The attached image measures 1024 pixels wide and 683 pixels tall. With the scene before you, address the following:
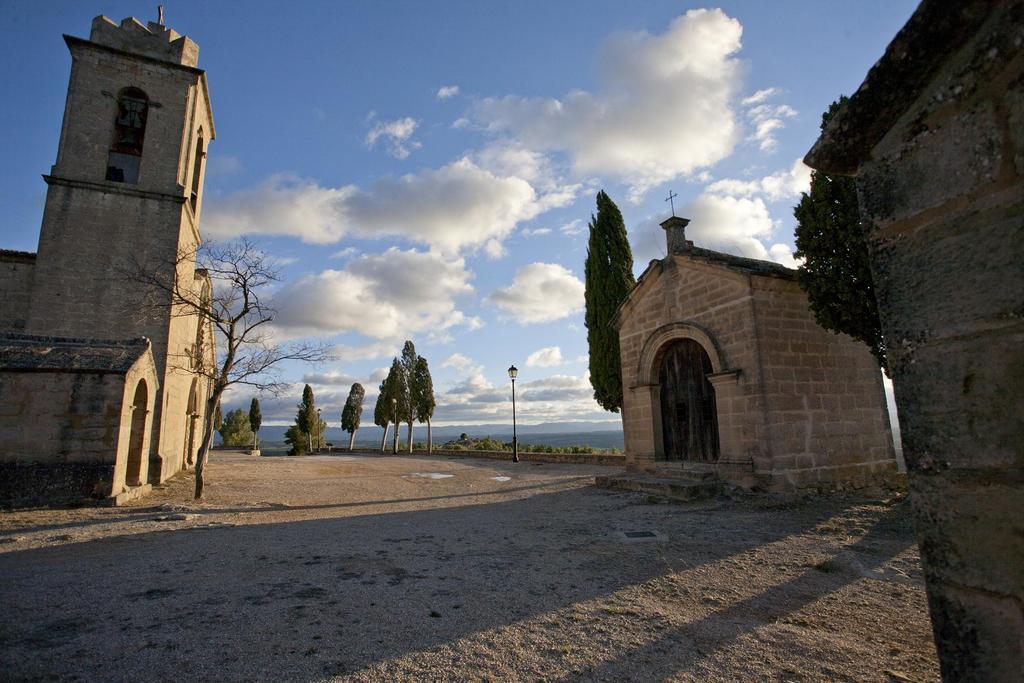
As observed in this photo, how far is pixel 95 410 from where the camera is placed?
902 cm

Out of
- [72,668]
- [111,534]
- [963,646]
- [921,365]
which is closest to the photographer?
[963,646]

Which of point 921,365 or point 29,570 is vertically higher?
A: point 921,365

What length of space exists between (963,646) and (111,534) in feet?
29.6

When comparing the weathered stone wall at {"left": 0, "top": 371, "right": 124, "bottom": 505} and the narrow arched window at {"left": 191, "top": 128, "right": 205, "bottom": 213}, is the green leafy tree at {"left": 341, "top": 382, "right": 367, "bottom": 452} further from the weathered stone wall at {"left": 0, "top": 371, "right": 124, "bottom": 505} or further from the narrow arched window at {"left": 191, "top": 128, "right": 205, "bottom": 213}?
the weathered stone wall at {"left": 0, "top": 371, "right": 124, "bottom": 505}

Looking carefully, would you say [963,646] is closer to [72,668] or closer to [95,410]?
[72,668]

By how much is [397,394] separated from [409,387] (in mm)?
1550

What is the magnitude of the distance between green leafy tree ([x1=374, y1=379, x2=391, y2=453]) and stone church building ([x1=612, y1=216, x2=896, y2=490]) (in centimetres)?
2994

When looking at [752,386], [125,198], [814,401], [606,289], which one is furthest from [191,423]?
[814,401]

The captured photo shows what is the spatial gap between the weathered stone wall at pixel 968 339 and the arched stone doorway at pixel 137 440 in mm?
13110

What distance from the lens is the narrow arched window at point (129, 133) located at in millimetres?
14383

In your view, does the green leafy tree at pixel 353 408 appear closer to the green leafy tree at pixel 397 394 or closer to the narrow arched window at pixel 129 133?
the green leafy tree at pixel 397 394

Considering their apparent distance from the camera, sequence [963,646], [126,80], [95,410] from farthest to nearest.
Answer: [126,80] → [95,410] → [963,646]

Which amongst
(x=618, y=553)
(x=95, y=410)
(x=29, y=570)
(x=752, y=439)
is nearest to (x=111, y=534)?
(x=29, y=570)

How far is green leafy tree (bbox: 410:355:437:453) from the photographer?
35.8 metres
